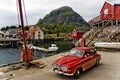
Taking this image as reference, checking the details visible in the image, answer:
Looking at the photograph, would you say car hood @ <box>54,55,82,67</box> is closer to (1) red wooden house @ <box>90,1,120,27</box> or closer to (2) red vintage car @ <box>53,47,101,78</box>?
(2) red vintage car @ <box>53,47,101,78</box>

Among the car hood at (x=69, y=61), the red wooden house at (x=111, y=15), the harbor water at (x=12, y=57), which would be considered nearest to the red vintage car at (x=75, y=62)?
the car hood at (x=69, y=61)

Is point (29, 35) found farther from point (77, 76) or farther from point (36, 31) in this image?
point (77, 76)

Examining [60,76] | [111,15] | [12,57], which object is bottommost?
[12,57]

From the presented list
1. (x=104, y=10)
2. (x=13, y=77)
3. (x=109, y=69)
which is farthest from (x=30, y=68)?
(x=104, y=10)

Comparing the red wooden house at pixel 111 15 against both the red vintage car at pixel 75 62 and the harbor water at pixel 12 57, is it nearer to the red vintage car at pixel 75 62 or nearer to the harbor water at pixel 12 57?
the harbor water at pixel 12 57

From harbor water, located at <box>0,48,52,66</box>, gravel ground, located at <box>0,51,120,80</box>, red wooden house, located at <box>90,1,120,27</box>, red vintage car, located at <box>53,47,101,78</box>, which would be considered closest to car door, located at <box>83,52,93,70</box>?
red vintage car, located at <box>53,47,101,78</box>

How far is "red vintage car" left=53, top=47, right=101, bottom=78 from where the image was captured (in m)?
12.8

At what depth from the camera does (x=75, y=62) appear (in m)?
13.3

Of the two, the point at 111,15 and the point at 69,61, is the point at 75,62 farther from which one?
the point at 111,15

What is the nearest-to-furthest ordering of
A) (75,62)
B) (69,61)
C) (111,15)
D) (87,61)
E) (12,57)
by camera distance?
(75,62) → (69,61) → (87,61) → (111,15) → (12,57)

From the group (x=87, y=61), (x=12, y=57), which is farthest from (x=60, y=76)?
(x=12, y=57)

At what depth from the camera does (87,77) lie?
13453 millimetres

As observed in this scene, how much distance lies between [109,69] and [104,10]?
3469 centimetres

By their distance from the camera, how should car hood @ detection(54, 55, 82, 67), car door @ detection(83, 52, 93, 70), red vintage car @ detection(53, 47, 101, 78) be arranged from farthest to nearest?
1. car door @ detection(83, 52, 93, 70)
2. car hood @ detection(54, 55, 82, 67)
3. red vintage car @ detection(53, 47, 101, 78)
